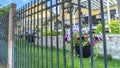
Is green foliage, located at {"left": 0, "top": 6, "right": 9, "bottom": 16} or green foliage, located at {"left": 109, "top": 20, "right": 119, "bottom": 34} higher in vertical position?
green foliage, located at {"left": 0, "top": 6, "right": 9, "bottom": 16}

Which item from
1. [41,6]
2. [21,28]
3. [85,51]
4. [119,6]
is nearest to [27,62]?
[21,28]

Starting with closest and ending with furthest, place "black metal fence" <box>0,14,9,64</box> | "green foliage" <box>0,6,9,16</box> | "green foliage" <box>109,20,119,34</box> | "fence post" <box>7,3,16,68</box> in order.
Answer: "fence post" <box>7,3,16,68</box>, "black metal fence" <box>0,14,9,64</box>, "green foliage" <box>109,20,119,34</box>, "green foliage" <box>0,6,9,16</box>

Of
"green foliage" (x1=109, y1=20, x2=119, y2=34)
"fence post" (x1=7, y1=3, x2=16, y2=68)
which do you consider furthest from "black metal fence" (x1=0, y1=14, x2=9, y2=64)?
"green foliage" (x1=109, y1=20, x2=119, y2=34)

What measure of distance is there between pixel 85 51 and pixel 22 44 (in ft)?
6.95

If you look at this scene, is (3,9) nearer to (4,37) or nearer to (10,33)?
(4,37)

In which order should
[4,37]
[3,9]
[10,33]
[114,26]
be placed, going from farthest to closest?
[3,9] < [114,26] < [4,37] < [10,33]

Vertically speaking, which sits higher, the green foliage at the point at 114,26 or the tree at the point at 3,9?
the tree at the point at 3,9

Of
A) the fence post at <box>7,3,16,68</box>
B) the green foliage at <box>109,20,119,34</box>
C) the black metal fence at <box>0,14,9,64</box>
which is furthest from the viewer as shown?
the green foliage at <box>109,20,119,34</box>

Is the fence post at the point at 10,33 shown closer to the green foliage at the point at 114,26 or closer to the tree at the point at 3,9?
the green foliage at the point at 114,26

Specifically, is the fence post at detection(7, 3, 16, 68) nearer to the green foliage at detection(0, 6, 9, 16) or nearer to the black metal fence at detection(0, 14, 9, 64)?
the black metal fence at detection(0, 14, 9, 64)

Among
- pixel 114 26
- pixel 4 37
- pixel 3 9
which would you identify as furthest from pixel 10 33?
pixel 3 9

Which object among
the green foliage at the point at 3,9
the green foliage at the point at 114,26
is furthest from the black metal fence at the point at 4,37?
the green foliage at the point at 3,9

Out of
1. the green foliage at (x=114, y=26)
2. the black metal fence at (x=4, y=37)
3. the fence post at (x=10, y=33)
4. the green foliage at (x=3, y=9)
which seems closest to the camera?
the fence post at (x=10, y=33)

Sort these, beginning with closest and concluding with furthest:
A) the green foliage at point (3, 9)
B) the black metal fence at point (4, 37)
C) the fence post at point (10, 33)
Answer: the fence post at point (10, 33) → the black metal fence at point (4, 37) → the green foliage at point (3, 9)
